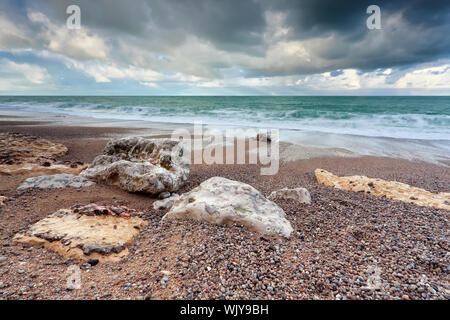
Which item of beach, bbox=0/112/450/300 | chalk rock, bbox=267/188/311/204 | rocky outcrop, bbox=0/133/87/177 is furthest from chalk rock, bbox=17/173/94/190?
chalk rock, bbox=267/188/311/204

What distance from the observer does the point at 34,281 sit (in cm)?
175

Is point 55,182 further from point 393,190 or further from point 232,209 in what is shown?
point 393,190

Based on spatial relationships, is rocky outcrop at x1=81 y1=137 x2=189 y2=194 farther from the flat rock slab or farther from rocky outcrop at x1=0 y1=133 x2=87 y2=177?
the flat rock slab

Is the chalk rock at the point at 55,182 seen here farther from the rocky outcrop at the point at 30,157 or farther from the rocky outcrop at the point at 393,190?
the rocky outcrop at the point at 393,190


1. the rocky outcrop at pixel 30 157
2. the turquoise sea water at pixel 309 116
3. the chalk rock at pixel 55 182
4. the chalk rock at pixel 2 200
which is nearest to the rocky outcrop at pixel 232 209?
the chalk rock at pixel 55 182

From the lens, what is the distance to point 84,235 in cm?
237

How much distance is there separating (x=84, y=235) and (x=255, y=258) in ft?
6.05

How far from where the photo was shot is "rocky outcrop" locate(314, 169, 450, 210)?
3717 mm
